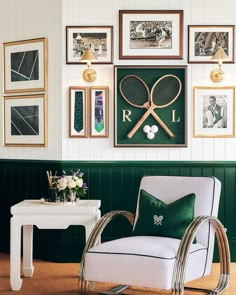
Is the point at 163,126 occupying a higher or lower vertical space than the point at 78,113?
lower

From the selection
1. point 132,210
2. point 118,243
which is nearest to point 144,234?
point 118,243

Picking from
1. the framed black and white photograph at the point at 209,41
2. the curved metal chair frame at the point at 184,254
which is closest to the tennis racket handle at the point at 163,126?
the framed black and white photograph at the point at 209,41

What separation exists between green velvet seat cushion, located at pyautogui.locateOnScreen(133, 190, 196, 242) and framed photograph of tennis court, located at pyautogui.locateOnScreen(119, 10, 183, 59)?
5.33ft

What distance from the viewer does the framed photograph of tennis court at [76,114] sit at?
6125mm

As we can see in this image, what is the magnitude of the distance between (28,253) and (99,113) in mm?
1415

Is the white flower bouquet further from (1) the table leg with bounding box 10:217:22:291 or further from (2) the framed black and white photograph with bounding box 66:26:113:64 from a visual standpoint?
(2) the framed black and white photograph with bounding box 66:26:113:64

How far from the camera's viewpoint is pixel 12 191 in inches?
254

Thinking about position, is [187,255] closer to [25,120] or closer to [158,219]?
[158,219]

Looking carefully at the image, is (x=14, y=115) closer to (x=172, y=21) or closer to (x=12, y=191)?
(x=12, y=191)

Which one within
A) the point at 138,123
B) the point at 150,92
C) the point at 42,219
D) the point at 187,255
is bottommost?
the point at 187,255

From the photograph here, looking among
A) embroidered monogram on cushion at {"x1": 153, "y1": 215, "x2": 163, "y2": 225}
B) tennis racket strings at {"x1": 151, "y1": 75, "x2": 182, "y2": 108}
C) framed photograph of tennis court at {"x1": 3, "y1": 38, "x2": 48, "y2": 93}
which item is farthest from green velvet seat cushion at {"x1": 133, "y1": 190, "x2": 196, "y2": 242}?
framed photograph of tennis court at {"x1": 3, "y1": 38, "x2": 48, "y2": 93}

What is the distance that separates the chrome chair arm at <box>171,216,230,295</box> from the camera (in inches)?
170

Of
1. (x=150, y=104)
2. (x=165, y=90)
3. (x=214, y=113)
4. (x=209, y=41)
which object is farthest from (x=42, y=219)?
(x=209, y=41)

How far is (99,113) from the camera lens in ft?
20.2
